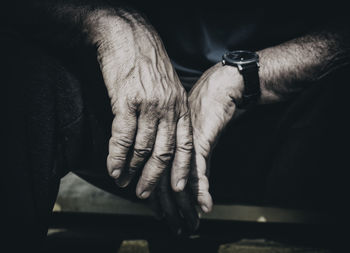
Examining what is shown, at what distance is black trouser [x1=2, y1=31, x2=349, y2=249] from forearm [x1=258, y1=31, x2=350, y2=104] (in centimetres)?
3

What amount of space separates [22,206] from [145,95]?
32cm

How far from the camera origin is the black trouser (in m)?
0.56

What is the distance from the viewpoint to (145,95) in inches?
23.6

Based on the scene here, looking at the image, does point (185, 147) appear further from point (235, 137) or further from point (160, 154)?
point (235, 137)

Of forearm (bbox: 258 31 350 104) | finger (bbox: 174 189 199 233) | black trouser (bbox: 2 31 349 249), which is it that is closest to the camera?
black trouser (bbox: 2 31 349 249)

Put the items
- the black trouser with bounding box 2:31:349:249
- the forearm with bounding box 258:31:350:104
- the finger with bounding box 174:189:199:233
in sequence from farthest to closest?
the forearm with bounding box 258:31:350:104
the finger with bounding box 174:189:199:233
the black trouser with bounding box 2:31:349:249

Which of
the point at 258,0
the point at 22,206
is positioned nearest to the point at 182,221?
the point at 22,206

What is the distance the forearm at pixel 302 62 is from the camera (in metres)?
0.79

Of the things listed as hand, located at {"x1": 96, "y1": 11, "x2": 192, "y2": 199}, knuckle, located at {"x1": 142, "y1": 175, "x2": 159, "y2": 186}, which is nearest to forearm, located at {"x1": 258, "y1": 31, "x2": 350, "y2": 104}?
hand, located at {"x1": 96, "y1": 11, "x2": 192, "y2": 199}

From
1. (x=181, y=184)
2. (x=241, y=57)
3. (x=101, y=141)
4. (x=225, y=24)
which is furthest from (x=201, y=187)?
(x=225, y=24)

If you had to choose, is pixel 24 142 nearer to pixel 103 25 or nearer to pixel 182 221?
pixel 103 25

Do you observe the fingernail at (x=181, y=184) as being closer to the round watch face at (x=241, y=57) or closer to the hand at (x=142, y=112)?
the hand at (x=142, y=112)

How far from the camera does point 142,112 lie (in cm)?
60

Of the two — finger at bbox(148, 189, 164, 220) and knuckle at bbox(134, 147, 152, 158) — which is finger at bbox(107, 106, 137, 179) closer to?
knuckle at bbox(134, 147, 152, 158)
